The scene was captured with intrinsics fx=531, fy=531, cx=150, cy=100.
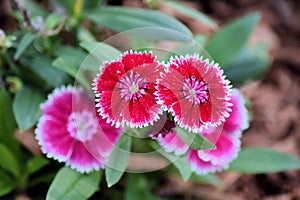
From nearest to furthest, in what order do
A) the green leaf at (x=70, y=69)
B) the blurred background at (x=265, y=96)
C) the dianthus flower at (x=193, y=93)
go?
the dianthus flower at (x=193, y=93)
the green leaf at (x=70, y=69)
the blurred background at (x=265, y=96)

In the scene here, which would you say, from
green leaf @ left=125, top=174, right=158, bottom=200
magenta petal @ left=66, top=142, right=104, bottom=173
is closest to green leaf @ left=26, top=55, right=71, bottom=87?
magenta petal @ left=66, top=142, right=104, bottom=173

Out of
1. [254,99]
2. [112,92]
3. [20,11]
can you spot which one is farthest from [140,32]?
[254,99]

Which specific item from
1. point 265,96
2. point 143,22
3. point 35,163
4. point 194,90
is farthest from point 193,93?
point 265,96

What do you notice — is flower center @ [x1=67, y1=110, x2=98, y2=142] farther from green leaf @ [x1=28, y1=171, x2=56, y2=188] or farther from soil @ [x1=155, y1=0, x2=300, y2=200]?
soil @ [x1=155, y1=0, x2=300, y2=200]

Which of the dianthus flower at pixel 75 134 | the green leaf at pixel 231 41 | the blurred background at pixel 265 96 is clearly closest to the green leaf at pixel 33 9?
the blurred background at pixel 265 96

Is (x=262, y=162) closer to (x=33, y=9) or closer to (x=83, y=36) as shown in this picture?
(x=83, y=36)

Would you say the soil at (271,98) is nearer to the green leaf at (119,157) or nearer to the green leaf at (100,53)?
the green leaf at (119,157)

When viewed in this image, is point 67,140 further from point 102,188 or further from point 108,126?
point 102,188
